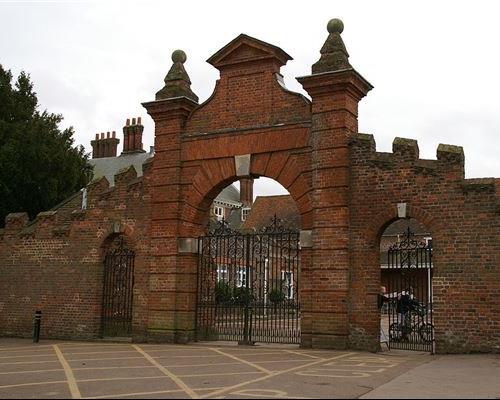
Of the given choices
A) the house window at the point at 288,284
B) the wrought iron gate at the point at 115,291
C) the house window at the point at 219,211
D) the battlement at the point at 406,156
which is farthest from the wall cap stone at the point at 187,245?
the house window at the point at 219,211

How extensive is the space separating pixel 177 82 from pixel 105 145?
30.9 metres

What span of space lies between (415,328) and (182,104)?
27.6 feet

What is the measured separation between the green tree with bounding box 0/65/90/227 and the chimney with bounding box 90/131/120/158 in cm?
2073

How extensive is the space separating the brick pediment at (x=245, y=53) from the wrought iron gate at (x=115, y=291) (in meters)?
6.01

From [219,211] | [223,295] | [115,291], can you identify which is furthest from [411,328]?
[219,211]

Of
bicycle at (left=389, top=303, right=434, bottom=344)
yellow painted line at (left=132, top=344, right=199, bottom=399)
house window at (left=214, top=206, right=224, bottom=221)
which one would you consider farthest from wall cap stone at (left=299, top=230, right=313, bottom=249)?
house window at (left=214, top=206, right=224, bottom=221)

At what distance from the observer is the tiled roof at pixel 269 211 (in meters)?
49.4

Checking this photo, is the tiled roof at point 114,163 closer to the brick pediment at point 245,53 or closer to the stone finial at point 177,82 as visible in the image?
the stone finial at point 177,82

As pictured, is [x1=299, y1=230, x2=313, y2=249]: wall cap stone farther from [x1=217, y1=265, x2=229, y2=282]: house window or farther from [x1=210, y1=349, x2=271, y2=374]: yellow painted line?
[x1=217, y1=265, x2=229, y2=282]: house window

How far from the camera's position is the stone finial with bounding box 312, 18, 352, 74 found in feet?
49.4

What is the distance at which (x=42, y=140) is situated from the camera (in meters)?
24.0

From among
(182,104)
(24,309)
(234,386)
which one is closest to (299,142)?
(182,104)

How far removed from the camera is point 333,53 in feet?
50.1

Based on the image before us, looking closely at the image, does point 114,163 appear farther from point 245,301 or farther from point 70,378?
point 70,378
